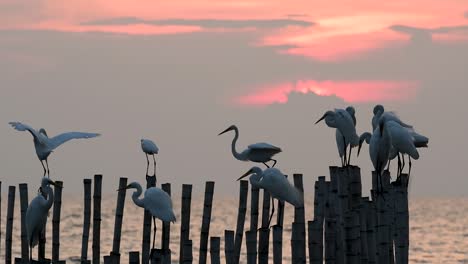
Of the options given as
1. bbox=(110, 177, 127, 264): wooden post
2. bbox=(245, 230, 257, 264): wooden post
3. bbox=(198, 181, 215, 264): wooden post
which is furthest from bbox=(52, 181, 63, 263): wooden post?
bbox=(245, 230, 257, 264): wooden post

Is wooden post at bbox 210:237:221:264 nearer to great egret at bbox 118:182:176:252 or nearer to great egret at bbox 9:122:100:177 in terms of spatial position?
great egret at bbox 118:182:176:252

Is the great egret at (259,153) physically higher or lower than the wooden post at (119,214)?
higher

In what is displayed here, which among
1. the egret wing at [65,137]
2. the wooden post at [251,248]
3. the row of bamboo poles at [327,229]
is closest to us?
the row of bamboo poles at [327,229]

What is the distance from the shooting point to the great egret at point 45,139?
17703 millimetres

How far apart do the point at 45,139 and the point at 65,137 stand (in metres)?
0.51

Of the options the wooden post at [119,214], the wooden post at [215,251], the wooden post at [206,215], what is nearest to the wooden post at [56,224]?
the wooden post at [119,214]

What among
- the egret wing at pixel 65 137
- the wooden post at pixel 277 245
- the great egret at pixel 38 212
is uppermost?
the egret wing at pixel 65 137

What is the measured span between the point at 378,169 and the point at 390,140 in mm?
427

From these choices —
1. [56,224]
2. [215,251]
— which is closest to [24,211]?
[56,224]

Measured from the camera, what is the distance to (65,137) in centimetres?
1814

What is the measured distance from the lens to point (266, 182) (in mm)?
15258

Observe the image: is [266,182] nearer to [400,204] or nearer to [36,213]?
[400,204]

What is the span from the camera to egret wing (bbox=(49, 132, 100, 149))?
17.7 m

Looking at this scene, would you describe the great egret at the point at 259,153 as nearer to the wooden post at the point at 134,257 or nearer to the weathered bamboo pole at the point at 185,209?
the weathered bamboo pole at the point at 185,209
